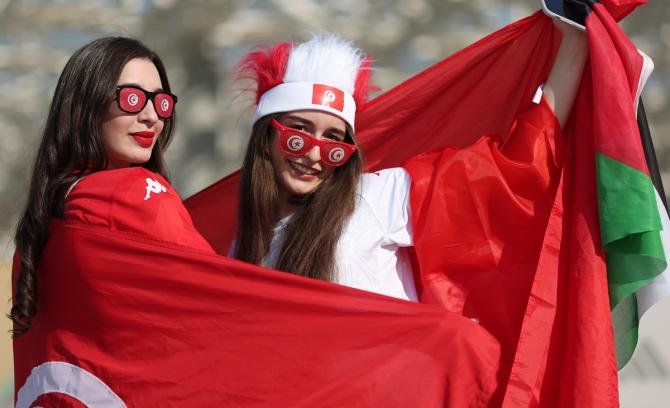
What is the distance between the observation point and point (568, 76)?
2.83m

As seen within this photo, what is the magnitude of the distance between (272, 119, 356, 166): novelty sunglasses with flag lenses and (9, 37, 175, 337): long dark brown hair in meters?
0.52

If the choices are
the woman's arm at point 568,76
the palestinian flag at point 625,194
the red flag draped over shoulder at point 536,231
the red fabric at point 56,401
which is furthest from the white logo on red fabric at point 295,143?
the red fabric at point 56,401

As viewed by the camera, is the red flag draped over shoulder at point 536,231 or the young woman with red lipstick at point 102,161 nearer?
the young woman with red lipstick at point 102,161

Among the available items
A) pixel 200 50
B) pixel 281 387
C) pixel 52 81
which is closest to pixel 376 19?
pixel 200 50

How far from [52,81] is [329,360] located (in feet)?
15.0

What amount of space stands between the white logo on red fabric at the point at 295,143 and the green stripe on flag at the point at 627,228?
842 millimetres

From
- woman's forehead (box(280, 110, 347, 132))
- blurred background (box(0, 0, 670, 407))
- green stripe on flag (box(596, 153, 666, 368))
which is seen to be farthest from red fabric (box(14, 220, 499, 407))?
blurred background (box(0, 0, 670, 407))

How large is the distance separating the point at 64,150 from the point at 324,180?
2.54 ft

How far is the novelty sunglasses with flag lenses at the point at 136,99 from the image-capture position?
259cm

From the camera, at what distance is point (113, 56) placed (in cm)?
263

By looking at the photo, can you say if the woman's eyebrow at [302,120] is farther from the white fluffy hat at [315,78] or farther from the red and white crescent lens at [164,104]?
the red and white crescent lens at [164,104]

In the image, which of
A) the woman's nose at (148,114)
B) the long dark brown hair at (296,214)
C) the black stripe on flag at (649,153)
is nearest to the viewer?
the woman's nose at (148,114)

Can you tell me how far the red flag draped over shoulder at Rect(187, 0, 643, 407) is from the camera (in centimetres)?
252

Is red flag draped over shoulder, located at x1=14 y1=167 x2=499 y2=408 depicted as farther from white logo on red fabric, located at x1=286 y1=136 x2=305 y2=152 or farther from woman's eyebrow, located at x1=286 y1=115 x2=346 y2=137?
woman's eyebrow, located at x1=286 y1=115 x2=346 y2=137
